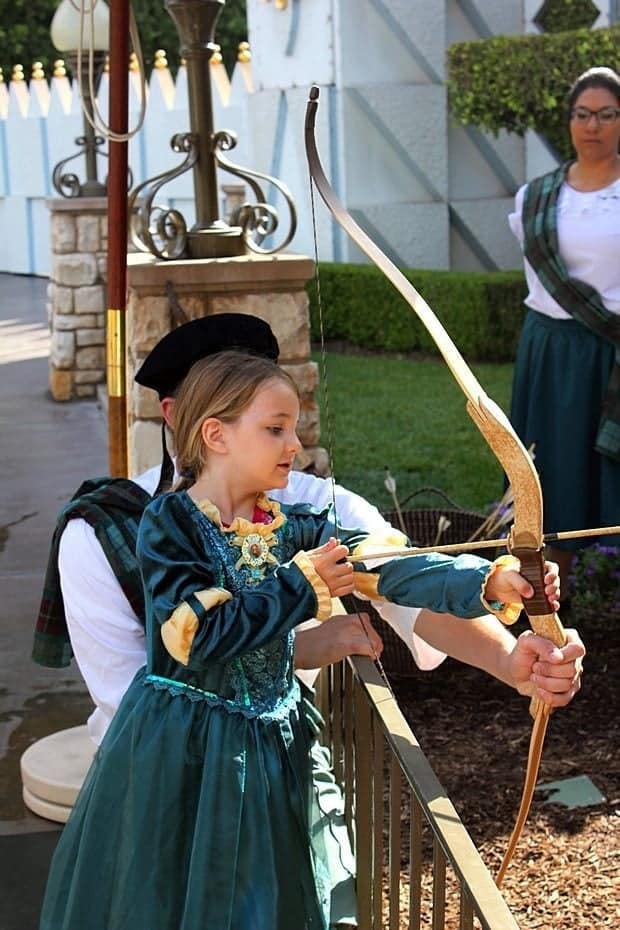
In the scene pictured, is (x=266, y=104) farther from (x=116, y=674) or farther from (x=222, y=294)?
(x=116, y=674)

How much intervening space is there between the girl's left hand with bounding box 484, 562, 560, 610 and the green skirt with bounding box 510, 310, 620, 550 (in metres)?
2.79

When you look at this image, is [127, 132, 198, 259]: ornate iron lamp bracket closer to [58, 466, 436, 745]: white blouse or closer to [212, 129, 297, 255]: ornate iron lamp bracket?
[212, 129, 297, 255]: ornate iron lamp bracket

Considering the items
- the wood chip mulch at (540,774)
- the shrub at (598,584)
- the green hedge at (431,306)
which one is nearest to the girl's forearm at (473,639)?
the wood chip mulch at (540,774)

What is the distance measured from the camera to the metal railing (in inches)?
69.5

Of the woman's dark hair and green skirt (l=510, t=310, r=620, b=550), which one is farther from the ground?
the woman's dark hair

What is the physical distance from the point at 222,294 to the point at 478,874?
106 inches

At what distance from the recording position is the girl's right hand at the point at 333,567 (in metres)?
1.94

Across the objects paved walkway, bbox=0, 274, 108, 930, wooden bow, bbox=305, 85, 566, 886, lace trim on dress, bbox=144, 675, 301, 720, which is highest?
wooden bow, bbox=305, 85, 566, 886

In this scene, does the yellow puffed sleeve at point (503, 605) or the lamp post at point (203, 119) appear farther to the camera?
the lamp post at point (203, 119)

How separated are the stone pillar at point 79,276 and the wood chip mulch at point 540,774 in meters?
5.19

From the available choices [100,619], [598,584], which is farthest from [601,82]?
[100,619]

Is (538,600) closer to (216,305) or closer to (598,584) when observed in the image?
(216,305)

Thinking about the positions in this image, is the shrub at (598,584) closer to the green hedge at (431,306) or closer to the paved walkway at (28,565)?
the paved walkway at (28,565)

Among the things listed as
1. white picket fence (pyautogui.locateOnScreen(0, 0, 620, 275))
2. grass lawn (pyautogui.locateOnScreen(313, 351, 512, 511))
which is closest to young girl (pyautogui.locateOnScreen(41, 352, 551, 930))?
grass lawn (pyautogui.locateOnScreen(313, 351, 512, 511))
